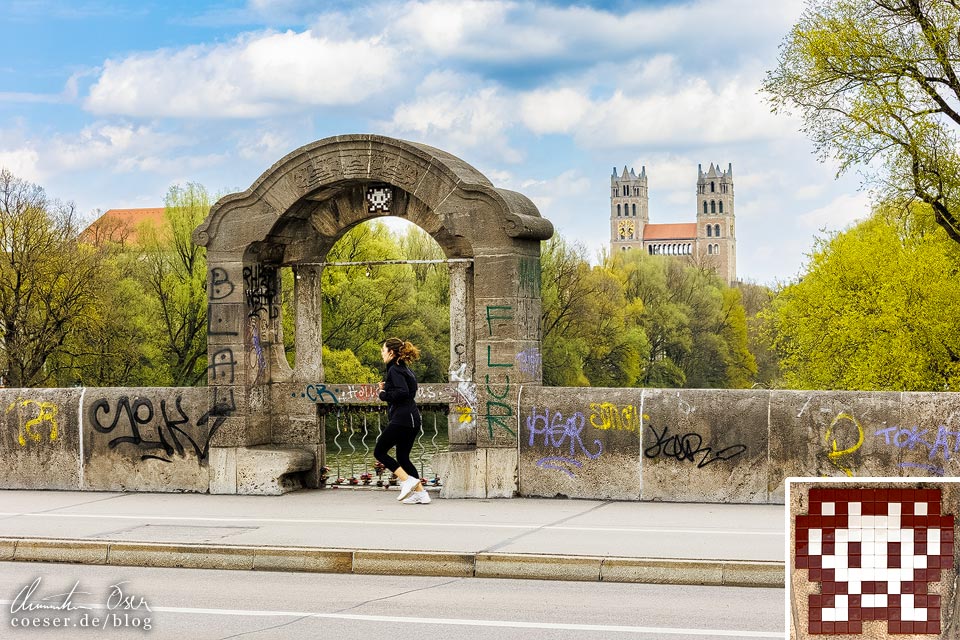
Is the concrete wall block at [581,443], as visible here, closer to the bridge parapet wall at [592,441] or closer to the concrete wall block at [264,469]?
the bridge parapet wall at [592,441]

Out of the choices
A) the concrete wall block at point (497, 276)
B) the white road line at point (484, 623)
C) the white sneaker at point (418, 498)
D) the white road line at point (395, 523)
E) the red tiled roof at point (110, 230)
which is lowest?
the white road line at point (484, 623)

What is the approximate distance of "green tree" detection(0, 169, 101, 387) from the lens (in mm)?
45656

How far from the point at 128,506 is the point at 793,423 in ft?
21.4

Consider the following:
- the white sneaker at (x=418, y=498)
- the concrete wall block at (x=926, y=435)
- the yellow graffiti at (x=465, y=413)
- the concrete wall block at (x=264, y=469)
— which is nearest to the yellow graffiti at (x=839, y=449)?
the concrete wall block at (x=926, y=435)

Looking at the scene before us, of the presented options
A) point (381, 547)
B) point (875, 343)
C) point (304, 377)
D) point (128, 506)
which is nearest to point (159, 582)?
point (381, 547)

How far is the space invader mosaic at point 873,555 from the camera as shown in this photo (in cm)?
455

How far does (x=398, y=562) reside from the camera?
939 cm

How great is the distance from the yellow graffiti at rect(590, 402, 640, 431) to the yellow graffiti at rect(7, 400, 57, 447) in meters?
5.98

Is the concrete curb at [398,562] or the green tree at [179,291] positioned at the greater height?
the green tree at [179,291]

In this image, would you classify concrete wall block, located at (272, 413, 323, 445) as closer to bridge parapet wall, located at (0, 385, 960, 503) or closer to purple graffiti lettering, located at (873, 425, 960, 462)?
bridge parapet wall, located at (0, 385, 960, 503)

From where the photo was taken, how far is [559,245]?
197ft

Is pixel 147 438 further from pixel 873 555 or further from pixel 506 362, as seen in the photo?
pixel 873 555

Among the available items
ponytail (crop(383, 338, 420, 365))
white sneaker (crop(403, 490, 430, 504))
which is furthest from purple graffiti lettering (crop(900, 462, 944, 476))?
ponytail (crop(383, 338, 420, 365))

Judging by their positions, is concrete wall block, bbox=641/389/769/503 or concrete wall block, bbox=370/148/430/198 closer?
concrete wall block, bbox=641/389/769/503
